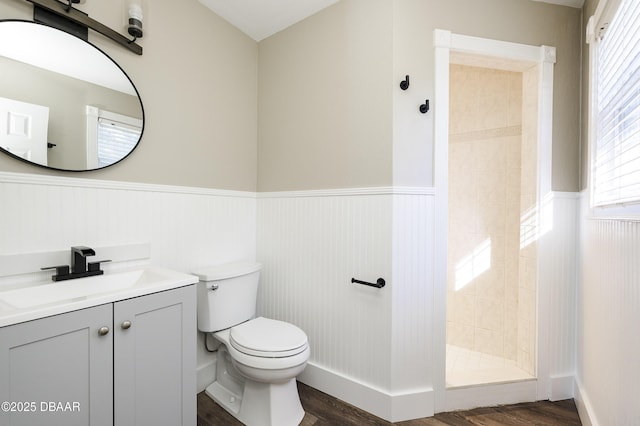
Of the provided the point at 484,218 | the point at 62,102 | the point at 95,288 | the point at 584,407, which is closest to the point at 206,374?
the point at 95,288

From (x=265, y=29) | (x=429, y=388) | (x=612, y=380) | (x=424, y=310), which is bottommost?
(x=429, y=388)

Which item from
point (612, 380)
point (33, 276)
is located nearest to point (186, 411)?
point (33, 276)

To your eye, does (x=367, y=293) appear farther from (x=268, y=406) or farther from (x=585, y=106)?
(x=585, y=106)

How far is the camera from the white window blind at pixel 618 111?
1.13 metres

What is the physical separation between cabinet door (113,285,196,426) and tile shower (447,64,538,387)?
168 cm

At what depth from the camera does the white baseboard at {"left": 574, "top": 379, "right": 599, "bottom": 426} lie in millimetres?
1445

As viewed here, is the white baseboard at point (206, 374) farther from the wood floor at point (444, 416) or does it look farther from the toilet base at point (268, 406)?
the toilet base at point (268, 406)

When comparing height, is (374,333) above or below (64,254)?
below

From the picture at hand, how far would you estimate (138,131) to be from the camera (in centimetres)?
153

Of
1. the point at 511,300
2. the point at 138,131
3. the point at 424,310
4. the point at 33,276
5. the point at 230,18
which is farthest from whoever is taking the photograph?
the point at 511,300

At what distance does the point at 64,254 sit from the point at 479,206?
2673 millimetres

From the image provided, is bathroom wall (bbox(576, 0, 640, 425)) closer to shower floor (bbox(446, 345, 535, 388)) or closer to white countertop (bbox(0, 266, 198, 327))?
shower floor (bbox(446, 345, 535, 388))

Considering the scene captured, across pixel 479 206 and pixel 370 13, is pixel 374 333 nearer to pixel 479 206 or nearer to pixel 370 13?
pixel 479 206

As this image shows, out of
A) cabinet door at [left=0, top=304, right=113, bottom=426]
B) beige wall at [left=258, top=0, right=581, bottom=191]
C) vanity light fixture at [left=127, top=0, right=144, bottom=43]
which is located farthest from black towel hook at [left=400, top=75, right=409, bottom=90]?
cabinet door at [left=0, top=304, right=113, bottom=426]
